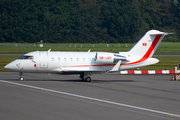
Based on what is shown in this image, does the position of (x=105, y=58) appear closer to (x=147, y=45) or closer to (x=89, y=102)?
(x=147, y=45)

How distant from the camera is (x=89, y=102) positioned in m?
18.1

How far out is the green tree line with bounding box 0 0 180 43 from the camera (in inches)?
4149

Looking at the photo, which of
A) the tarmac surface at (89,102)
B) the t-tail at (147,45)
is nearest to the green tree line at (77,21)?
the t-tail at (147,45)

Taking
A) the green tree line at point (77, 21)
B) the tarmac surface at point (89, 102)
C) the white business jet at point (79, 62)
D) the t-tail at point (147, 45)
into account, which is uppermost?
the green tree line at point (77, 21)

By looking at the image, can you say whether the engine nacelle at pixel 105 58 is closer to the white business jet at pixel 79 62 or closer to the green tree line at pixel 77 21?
the white business jet at pixel 79 62

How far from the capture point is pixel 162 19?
130 meters

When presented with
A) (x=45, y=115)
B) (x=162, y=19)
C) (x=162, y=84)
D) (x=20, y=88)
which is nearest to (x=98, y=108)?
(x=45, y=115)

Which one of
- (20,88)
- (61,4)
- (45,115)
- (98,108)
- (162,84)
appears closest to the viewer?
(45,115)

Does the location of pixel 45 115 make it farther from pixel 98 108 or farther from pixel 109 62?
pixel 109 62

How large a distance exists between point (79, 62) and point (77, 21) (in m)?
88.5

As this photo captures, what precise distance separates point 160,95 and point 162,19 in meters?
113

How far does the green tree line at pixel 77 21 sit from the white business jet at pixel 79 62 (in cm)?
7842

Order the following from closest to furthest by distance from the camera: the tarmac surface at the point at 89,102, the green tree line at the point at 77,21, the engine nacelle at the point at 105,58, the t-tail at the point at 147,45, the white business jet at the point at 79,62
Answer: the tarmac surface at the point at 89,102, the white business jet at the point at 79,62, the engine nacelle at the point at 105,58, the t-tail at the point at 147,45, the green tree line at the point at 77,21

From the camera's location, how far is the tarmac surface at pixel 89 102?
1470cm
